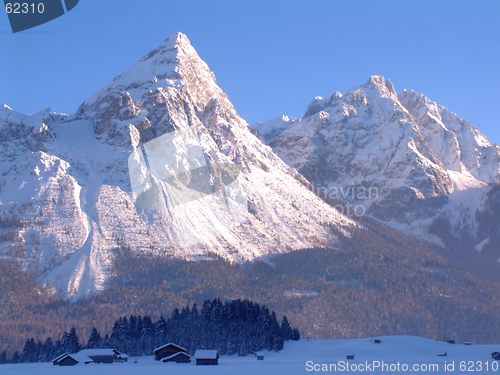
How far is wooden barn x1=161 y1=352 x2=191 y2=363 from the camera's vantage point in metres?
95.7

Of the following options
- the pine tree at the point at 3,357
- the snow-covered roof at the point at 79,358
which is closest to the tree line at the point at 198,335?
the pine tree at the point at 3,357

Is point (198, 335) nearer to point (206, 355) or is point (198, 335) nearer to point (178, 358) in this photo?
point (178, 358)

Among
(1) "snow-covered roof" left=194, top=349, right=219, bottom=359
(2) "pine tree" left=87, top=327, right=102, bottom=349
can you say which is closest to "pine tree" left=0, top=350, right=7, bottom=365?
(2) "pine tree" left=87, top=327, right=102, bottom=349

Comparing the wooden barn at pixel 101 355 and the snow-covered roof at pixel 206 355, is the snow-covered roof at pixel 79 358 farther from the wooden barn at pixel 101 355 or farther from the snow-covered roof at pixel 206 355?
the snow-covered roof at pixel 206 355

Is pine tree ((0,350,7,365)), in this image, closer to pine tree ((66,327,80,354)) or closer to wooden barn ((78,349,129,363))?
pine tree ((66,327,80,354))

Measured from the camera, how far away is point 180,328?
12331 centimetres

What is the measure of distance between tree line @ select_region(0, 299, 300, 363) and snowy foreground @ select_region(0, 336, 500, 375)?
14.7 feet

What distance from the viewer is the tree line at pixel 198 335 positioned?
116m

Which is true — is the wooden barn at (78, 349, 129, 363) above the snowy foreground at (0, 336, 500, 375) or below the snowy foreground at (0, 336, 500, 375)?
above

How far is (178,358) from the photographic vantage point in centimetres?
9612

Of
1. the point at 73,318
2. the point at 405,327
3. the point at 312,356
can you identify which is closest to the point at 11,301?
the point at 73,318

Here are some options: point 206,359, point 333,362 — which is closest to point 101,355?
point 206,359

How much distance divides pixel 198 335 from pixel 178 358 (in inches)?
921

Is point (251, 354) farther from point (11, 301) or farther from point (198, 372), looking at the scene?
point (11, 301)
